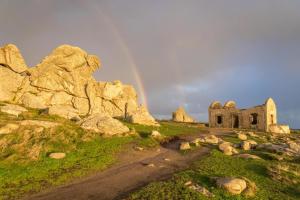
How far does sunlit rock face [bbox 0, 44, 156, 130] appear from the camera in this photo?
5844 centimetres

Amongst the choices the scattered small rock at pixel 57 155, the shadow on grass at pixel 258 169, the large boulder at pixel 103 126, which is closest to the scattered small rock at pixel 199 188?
the shadow on grass at pixel 258 169

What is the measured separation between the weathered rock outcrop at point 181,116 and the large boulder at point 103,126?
57843mm

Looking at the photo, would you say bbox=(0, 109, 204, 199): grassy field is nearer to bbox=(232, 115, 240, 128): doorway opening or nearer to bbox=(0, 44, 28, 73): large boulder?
bbox=(0, 44, 28, 73): large boulder

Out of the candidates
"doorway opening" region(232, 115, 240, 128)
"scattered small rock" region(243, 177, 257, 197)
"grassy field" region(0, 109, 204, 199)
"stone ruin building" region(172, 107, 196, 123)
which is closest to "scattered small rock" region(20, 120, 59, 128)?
"grassy field" region(0, 109, 204, 199)

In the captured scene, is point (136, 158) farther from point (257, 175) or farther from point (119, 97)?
point (119, 97)

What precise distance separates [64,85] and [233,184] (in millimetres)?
57438

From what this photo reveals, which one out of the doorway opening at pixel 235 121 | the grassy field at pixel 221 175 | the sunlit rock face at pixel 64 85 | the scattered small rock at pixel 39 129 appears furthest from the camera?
the doorway opening at pixel 235 121

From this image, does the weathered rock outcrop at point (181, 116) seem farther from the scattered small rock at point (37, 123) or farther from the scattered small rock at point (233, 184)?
the scattered small rock at point (233, 184)

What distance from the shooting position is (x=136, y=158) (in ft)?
88.6

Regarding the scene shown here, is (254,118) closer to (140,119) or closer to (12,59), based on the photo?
(140,119)

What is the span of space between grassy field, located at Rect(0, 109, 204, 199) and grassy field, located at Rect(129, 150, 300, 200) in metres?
7.14

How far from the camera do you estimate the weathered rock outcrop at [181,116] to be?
9419 centimetres

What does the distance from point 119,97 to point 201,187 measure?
59.9 m

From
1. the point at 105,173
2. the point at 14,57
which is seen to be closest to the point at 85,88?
the point at 14,57
